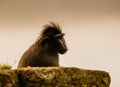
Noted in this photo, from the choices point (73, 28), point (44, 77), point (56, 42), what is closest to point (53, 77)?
point (44, 77)

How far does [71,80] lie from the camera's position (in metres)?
2.22

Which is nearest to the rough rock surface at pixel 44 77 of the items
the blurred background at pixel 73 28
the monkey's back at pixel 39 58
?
the monkey's back at pixel 39 58

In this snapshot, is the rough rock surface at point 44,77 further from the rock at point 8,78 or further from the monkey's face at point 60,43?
the monkey's face at point 60,43

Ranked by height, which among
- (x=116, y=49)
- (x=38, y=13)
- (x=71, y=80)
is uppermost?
(x=38, y=13)

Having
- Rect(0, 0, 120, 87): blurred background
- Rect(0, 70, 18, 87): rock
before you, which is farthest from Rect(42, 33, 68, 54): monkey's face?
Rect(0, 0, 120, 87): blurred background

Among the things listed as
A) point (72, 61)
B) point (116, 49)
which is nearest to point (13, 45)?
point (72, 61)

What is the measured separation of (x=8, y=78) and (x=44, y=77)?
201mm

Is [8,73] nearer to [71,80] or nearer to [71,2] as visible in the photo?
[71,80]

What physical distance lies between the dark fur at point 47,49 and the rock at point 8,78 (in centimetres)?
36

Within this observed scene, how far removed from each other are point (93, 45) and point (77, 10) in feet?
1.51

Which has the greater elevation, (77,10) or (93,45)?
(77,10)

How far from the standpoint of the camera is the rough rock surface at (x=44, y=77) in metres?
2.06

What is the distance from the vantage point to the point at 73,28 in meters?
4.34

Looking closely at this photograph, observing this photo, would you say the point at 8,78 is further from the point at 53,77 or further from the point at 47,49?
the point at 47,49
